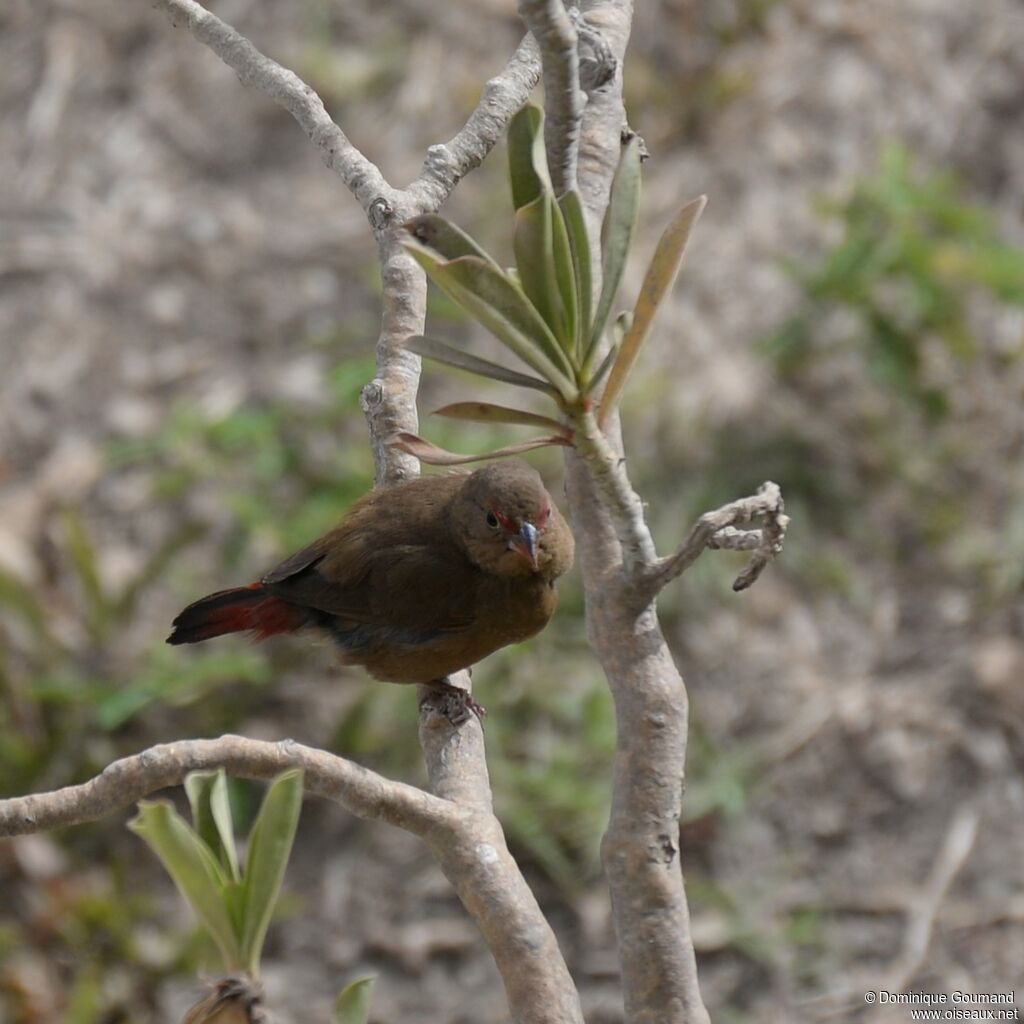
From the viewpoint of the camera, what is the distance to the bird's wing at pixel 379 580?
10.6 feet

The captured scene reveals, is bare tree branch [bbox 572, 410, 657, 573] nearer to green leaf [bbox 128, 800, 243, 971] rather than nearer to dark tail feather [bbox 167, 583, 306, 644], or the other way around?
green leaf [bbox 128, 800, 243, 971]

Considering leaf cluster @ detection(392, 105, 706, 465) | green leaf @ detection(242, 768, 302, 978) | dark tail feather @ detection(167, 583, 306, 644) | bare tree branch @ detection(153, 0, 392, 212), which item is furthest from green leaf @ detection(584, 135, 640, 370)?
dark tail feather @ detection(167, 583, 306, 644)

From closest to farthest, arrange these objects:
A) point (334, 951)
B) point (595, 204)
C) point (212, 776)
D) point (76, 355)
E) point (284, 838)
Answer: point (284, 838)
point (212, 776)
point (595, 204)
point (334, 951)
point (76, 355)

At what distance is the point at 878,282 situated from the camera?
5141 mm

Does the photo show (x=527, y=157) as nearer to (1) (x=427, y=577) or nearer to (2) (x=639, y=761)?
(2) (x=639, y=761)

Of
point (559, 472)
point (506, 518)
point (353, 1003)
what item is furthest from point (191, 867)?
point (559, 472)

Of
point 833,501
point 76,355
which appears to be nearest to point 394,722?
point 833,501

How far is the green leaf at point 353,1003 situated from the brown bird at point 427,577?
4.63ft

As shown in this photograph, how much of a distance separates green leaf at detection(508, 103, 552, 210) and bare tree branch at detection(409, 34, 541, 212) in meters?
1.00

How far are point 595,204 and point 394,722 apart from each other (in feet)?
8.83

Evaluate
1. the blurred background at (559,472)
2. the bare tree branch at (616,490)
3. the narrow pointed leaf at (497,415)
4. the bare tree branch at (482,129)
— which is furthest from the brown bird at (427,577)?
the narrow pointed leaf at (497,415)

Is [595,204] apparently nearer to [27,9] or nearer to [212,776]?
[212,776]

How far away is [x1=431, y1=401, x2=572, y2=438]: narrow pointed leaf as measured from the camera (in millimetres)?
1481

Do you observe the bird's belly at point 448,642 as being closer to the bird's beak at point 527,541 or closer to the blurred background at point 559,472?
the bird's beak at point 527,541
